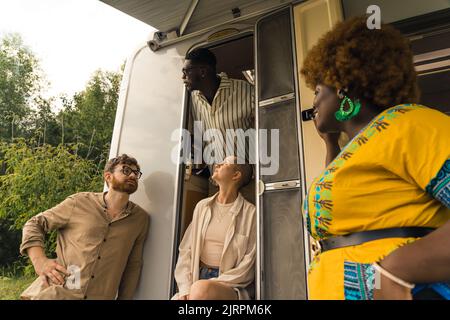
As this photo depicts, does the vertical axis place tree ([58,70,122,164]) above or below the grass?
above

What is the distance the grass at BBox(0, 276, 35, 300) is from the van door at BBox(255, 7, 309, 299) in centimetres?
912

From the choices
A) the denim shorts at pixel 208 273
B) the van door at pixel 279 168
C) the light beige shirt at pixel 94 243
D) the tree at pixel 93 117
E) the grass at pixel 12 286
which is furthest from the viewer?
the tree at pixel 93 117

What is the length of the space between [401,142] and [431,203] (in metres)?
0.20

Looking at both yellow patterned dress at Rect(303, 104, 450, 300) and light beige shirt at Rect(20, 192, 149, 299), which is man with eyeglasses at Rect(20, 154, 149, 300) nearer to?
light beige shirt at Rect(20, 192, 149, 299)

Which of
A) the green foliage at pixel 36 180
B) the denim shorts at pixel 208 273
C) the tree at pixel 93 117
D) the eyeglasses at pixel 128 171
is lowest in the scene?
the denim shorts at pixel 208 273

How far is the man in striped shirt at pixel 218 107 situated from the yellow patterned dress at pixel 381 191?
1.73 meters

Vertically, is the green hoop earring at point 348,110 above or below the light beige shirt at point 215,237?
above

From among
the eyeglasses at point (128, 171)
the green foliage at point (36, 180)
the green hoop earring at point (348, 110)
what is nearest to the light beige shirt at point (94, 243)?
the eyeglasses at point (128, 171)

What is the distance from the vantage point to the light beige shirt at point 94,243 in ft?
8.03

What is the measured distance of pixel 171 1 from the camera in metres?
3.14

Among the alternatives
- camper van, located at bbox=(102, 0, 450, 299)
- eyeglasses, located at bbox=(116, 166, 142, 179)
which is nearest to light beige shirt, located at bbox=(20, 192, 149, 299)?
camper van, located at bbox=(102, 0, 450, 299)

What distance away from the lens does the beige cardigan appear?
7.09 feet

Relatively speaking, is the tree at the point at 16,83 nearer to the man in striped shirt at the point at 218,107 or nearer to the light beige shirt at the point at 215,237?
the man in striped shirt at the point at 218,107
